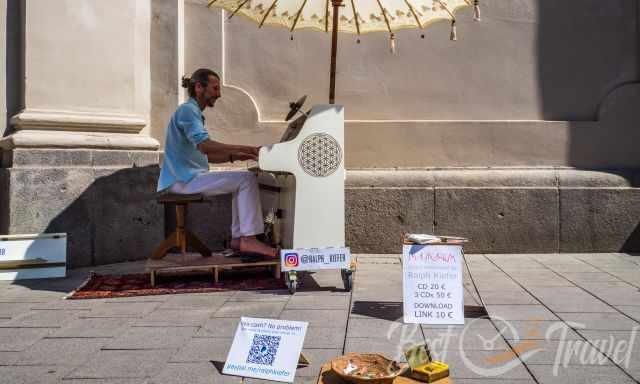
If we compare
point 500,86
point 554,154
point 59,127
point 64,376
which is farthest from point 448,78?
point 64,376

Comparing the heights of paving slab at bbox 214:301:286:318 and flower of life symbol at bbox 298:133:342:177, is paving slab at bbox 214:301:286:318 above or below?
below

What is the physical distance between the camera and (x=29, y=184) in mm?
5344

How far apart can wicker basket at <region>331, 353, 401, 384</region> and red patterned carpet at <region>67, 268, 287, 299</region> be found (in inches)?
79.4

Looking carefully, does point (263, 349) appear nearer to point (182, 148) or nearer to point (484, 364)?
point (484, 364)

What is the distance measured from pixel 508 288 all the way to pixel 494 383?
2058 millimetres

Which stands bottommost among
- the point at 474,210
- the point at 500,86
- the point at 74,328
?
the point at 74,328

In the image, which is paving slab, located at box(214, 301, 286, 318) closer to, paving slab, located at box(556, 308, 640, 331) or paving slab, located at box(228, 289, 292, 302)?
paving slab, located at box(228, 289, 292, 302)

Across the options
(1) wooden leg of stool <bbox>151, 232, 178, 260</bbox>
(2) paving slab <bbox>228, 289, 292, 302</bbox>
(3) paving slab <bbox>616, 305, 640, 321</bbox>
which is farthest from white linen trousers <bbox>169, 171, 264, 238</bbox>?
(3) paving slab <bbox>616, 305, 640, 321</bbox>

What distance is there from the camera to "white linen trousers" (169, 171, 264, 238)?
4746mm

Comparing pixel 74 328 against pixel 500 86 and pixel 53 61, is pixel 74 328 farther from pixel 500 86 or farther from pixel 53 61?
pixel 500 86

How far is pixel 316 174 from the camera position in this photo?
441cm

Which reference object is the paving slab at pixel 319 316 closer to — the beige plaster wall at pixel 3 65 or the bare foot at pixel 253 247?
the bare foot at pixel 253 247

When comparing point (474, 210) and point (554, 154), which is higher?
point (554, 154)

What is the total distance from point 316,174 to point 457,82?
9.28 feet
